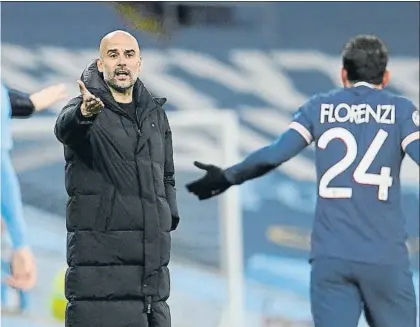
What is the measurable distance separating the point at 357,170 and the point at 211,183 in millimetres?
694

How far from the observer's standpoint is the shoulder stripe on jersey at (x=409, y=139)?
4321 mm

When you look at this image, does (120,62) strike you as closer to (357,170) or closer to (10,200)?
(357,170)

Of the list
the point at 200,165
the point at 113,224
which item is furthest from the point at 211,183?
the point at 113,224

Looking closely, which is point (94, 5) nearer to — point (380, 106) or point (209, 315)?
point (209, 315)

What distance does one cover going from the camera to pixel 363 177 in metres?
4.32

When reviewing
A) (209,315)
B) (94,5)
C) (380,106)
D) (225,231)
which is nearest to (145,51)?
(94,5)

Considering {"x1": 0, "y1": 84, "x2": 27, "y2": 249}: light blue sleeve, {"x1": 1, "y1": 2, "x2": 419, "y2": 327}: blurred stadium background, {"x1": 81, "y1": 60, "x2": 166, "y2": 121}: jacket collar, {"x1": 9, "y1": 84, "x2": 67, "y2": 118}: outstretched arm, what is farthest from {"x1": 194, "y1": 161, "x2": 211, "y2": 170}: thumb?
{"x1": 0, "y1": 84, "x2": 27, "y2": 249}: light blue sleeve

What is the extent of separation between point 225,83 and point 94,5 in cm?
80

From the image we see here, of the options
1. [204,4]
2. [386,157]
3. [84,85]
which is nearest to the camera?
[84,85]

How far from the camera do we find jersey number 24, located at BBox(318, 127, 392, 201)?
4.32m

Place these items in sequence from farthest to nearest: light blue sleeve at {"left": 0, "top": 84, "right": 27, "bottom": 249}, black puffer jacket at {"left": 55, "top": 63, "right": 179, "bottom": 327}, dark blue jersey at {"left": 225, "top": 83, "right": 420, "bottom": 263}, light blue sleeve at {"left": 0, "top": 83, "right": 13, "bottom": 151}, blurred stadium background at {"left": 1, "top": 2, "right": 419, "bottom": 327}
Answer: blurred stadium background at {"left": 1, "top": 2, "right": 419, "bottom": 327}, light blue sleeve at {"left": 0, "top": 84, "right": 27, "bottom": 249}, light blue sleeve at {"left": 0, "top": 83, "right": 13, "bottom": 151}, dark blue jersey at {"left": 225, "top": 83, "right": 420, "bottom": 263}, black puffer jacket at {"left": 55, "top": 63, "right": 179, "bottom": 327}

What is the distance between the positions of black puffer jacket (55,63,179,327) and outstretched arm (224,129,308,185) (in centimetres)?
77

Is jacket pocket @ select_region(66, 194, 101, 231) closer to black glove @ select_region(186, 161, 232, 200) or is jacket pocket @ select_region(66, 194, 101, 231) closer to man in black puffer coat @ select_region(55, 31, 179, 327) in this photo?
man in black puffer coat @ select_region(55, 31, 179, 327)

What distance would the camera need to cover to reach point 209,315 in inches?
241
